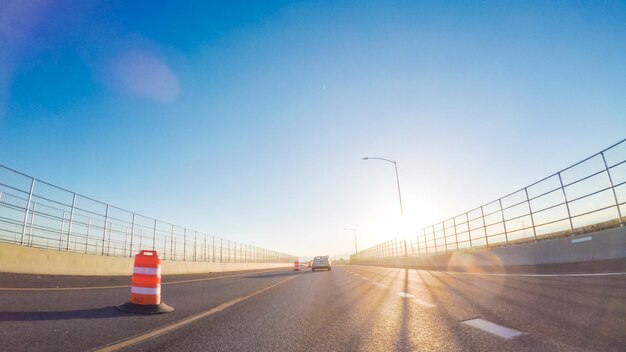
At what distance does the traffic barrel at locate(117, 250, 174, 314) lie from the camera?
6.40m

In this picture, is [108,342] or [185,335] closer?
[108,342]

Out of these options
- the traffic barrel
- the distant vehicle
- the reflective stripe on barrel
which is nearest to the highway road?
the traffic barrel

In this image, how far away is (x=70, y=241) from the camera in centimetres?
1741

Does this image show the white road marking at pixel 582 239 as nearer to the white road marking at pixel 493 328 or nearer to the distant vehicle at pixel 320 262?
the white road marking at pixel 493 328

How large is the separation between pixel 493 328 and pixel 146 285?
5460 millimetres

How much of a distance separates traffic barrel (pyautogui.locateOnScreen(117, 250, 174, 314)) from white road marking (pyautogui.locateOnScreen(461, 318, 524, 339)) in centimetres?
487

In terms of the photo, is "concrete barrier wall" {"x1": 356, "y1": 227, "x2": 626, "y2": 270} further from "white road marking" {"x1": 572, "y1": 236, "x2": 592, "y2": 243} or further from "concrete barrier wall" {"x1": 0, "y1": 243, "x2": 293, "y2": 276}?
"concrete barrier wall" {"x1": 0, "y1": 243, "x2": 293, "y2": 276}

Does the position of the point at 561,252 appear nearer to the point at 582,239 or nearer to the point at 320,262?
the point at 582,239

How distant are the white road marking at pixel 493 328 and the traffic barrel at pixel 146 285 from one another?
487 centimetres

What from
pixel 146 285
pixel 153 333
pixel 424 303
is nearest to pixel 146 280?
pixel 146 285

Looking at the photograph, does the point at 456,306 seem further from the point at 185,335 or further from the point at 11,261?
the point at 11,261

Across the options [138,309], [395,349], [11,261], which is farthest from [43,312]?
[11,261]

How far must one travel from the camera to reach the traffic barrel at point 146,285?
640 centimetres

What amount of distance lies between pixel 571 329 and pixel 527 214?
51.3ft
